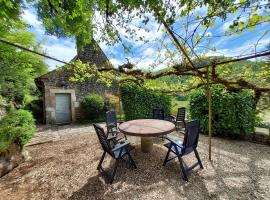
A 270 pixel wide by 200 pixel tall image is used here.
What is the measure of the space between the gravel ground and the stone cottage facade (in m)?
4.51

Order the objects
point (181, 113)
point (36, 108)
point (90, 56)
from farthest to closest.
Answer: point (90, 56)
point (36, 108)
point (181, 113)

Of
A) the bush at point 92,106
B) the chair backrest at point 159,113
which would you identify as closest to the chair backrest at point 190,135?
the chair backrest at point 159,113

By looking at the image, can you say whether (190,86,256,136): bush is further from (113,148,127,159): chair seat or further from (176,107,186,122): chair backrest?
(113,148,127,159): chair seat

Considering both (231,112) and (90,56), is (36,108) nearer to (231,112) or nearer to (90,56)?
(90,56)

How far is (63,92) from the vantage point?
7.94 metres

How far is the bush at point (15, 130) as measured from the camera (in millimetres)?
3059

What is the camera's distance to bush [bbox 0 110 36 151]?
120 inches

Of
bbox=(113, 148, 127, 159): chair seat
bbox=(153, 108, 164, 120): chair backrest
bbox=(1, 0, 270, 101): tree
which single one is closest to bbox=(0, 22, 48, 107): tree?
bbox=(1, 0, 270, 101): tree

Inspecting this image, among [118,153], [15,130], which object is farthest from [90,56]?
[118,153]

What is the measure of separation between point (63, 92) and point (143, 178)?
7.09 m

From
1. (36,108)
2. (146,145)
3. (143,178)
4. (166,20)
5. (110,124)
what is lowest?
(143,178)

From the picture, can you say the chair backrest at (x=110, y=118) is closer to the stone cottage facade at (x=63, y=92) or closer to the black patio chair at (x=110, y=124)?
the black patio chair at (x=110, y=124)

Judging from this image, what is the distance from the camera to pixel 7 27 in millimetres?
3986

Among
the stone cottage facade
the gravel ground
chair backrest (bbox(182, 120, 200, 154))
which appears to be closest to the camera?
the gravel ground
